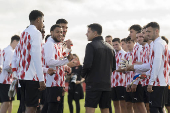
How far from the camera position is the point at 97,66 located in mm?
5590

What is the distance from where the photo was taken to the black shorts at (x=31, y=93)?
15.5 feet

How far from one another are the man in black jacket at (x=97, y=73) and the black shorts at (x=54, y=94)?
2.05 feet

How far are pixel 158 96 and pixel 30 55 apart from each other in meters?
2.71

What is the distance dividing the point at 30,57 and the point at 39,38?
15.2 inches

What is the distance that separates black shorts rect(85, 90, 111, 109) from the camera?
552 centimetres

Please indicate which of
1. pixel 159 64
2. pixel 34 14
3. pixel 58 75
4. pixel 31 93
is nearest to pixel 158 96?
pixel 159 64

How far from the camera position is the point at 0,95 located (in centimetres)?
848

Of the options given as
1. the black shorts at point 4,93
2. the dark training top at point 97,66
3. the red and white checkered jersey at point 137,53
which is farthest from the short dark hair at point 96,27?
the black shorts at point 4,93

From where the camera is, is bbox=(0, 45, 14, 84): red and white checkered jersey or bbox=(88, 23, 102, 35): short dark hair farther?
bbox=(0, 45, 14, 84): red and white checkered jersey

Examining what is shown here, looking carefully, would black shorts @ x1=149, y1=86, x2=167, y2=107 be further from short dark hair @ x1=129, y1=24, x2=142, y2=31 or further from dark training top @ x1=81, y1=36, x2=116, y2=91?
short dark hair @ x1=129, y1=24, x2=142, y2=31

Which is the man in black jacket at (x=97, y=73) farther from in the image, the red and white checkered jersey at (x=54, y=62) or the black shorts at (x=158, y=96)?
the black shorts at (x=158, y=96)

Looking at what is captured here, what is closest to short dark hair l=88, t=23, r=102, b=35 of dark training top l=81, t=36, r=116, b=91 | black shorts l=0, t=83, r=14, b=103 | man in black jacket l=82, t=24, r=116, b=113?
man in black jacket l=82, t=24, r=116, b=113

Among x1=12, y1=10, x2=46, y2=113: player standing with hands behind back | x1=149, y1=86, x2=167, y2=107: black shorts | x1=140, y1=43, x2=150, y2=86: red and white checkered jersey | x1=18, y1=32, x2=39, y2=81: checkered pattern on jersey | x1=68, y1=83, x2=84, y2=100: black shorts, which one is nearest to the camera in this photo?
x1=12, y1=10, x2=46, y2=113: player standing with hands behind back

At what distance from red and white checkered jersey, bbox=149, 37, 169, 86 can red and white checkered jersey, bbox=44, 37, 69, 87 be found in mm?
1809
